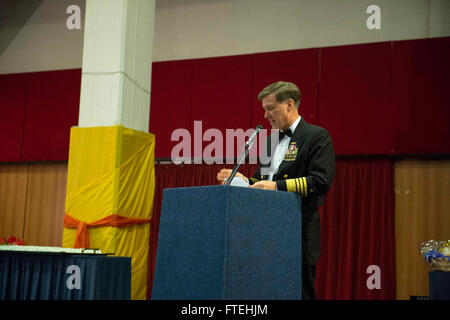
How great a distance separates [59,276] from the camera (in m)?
3.80

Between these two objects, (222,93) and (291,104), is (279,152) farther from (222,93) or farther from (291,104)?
(222,93)

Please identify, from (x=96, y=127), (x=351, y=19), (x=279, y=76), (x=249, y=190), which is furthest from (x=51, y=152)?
(x=249, y=190)

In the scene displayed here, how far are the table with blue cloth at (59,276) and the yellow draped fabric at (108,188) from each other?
1.18 m

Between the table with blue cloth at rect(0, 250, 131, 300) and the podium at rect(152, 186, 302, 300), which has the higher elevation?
the podium at rect(152, 186, 302, 300)

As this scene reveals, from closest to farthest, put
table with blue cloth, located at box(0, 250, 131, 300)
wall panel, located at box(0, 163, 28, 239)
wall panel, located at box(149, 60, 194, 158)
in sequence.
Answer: table with blue cloth, located at box(0, 250, 131, 300) < wall panel, located at box(149, 60, 194, 158) < wall panel, located at box(0, 163, 28, 239)

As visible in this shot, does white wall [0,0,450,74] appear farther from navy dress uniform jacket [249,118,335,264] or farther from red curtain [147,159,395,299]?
navy dress uniform jacket [249,118,335,264]

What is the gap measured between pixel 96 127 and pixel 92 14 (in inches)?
52.7

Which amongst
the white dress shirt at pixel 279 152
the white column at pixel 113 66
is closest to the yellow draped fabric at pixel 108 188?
the white column at pixel 113 66

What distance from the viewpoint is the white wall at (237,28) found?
6.51 meters

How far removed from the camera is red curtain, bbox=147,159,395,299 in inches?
Result: 237

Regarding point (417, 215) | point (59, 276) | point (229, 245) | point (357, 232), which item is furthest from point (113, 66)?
point (229, 245)

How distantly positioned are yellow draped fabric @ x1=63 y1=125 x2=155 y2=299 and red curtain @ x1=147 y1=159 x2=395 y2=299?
2.26 meters

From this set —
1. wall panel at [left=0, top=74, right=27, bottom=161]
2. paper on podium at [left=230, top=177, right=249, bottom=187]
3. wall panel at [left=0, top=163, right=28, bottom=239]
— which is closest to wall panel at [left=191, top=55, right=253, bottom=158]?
wall panel at [left=0, top=74, right=27, bottom=161]

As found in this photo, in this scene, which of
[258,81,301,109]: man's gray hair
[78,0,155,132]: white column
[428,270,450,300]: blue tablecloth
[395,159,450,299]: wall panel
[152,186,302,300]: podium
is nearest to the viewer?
[152,186,302,300]: podium
